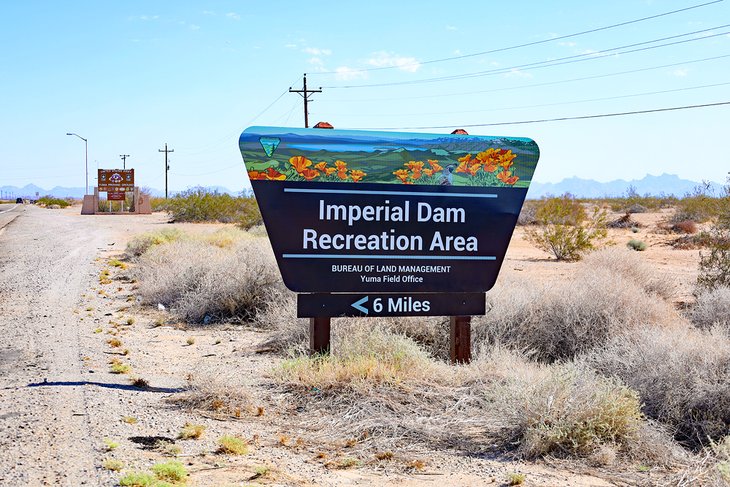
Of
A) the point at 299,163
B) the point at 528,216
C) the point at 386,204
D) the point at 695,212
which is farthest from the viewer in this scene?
the point at 528,216

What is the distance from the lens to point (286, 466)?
18.1 feet

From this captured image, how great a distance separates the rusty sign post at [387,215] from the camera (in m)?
8.23

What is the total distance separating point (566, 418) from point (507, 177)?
3.43 m

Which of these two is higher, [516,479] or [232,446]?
→ [232,446]

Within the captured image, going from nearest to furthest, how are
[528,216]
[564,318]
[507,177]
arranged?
[507,177], [564,318], [528,216]

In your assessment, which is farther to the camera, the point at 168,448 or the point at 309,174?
the point at 309,174

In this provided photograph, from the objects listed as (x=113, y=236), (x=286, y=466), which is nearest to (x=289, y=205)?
(x=286, y=466)

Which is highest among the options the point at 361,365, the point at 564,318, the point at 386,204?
the point at 386,204

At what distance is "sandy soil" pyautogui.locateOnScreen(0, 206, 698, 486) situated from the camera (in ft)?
17.3

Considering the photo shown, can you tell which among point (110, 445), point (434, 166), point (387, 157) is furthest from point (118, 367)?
point (434, 166)

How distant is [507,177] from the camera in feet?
28.9

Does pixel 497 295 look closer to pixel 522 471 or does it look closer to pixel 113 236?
pixel 522 471

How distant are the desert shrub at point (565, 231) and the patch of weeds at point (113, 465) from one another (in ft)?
71.7

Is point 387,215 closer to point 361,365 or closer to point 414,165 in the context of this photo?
point 414,165
